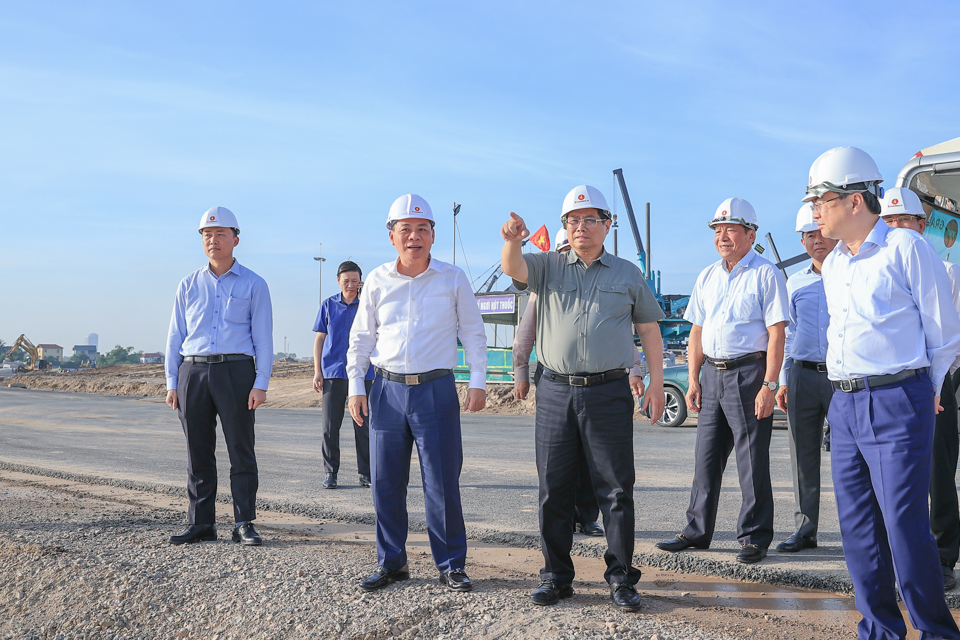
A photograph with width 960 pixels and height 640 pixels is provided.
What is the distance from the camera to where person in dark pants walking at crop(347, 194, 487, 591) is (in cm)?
421

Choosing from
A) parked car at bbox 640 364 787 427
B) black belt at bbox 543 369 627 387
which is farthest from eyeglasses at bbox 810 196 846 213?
parked car at bbox 640 364 787 427

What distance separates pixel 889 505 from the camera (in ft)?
10.2

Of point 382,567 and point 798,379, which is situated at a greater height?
point 798,379

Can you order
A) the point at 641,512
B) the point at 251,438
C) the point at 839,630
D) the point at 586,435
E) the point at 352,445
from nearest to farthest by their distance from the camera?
the point at 839,630 < the point at 586,435 < the point at 251,438 < the point at 641,512 < the point at 352,445

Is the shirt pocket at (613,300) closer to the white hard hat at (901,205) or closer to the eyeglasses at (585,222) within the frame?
the eyeglasses at (585,222)

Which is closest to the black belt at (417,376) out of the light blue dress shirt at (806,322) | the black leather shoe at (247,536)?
the black leather shoe at (247,536)

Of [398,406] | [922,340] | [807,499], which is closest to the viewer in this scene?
[922,340]

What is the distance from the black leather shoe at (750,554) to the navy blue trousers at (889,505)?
4.23ft

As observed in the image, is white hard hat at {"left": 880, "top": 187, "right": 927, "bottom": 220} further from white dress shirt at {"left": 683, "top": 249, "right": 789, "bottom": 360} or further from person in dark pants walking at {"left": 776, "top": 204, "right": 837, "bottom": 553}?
white dress shirt at {"left": 683, "top": 249, "right": 789, "bottom": 360}

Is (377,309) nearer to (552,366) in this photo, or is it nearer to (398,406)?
(398,406)

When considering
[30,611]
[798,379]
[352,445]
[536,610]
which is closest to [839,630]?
[536,610]

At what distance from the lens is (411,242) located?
4309 millimetres

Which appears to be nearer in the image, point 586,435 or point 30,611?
point 586,435

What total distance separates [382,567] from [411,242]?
1.84 metres
